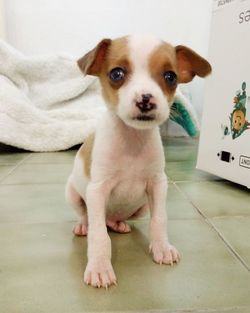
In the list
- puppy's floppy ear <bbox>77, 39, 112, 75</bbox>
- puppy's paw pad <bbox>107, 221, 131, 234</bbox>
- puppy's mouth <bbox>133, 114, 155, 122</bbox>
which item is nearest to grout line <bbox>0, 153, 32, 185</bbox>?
puppy's paw pad <bbox>107, 221, 131, 234</bbox>

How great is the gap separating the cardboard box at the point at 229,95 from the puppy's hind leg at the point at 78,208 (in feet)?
2.28

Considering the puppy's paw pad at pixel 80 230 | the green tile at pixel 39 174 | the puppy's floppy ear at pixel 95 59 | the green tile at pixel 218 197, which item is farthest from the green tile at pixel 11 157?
the puppy's floppy ear at pixel 95 59

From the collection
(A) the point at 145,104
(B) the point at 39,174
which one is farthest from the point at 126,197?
(B) the point at 39,174

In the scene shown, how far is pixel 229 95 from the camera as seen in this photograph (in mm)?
1534

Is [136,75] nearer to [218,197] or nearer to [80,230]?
[80,230]

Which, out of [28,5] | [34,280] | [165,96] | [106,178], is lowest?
[34,280]

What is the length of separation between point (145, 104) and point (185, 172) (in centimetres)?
114

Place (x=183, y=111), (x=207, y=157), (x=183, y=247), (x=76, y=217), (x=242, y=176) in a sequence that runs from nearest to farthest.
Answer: (x=183, y=247), (x=76, y=217), (x=242, y=176), (x=207, y=157), (x=183, y=111)

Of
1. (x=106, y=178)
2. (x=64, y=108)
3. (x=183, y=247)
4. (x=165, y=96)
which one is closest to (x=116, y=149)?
(x=106, y=178)

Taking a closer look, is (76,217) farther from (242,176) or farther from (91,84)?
(91,84)

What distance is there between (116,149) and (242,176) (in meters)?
0.76

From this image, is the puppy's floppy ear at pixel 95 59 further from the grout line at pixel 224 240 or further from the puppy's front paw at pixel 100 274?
the grout line at pixel 224 240

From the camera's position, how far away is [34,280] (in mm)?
840

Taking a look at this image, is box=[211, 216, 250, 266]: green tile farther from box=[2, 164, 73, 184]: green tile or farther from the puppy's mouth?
box=[2, 164, 73, 184]: green tile
